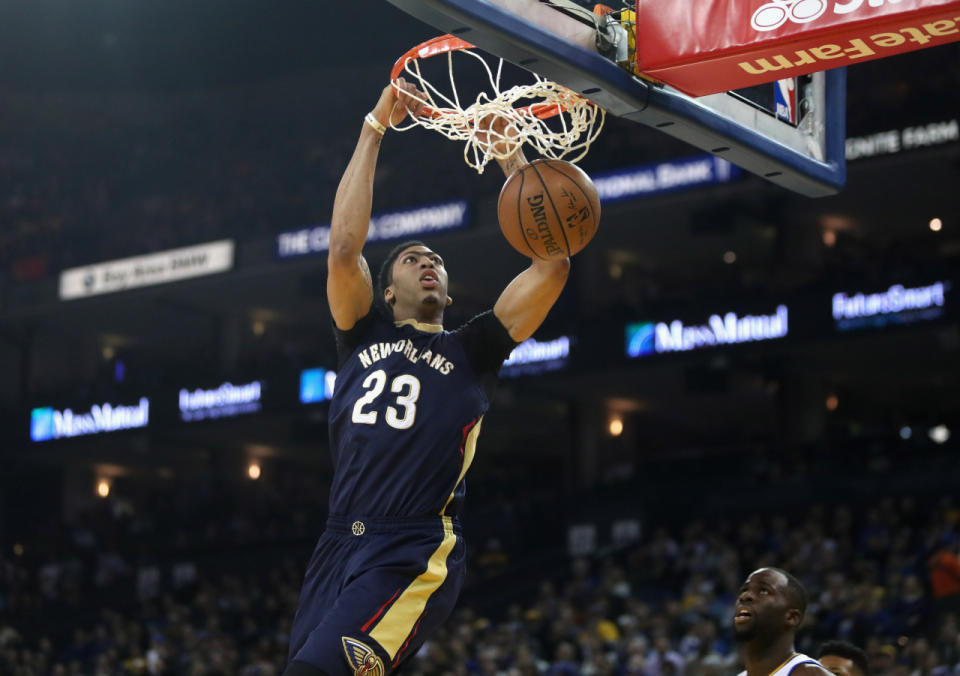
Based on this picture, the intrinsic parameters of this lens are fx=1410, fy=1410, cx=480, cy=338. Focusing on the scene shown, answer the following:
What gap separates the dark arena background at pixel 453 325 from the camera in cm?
1702

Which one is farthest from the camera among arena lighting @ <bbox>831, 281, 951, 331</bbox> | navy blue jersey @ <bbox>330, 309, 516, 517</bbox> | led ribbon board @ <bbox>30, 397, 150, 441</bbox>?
led ribbon board @ <bbox>30, 397, 150, 441</bbox>

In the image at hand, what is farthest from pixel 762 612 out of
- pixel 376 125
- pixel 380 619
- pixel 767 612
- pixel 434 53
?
pixel 434 53

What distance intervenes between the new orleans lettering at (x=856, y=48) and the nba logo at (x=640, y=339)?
636 inches

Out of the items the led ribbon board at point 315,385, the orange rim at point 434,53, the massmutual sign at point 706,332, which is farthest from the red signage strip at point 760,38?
the led ribbon board at point 315,385

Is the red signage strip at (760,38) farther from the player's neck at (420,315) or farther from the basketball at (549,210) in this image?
the player's neck at (420,315)

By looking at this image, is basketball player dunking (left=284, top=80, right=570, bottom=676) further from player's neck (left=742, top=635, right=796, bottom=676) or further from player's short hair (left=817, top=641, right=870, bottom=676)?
player's short hair (left=817, top=641, right=870, bottom=676)

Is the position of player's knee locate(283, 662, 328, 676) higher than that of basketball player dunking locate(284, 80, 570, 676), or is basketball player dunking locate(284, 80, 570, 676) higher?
basketball player dunking locate(284, 80, 570, 676)

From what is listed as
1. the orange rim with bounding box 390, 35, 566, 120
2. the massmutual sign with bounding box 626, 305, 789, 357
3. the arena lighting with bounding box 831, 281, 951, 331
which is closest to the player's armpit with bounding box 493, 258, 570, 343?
the orange rim with bounding box 390, 35, 566, 120

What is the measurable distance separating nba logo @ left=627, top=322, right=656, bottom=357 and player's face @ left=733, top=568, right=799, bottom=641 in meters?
16.5

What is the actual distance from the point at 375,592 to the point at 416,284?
1.05 m

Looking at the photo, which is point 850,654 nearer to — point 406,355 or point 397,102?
point 406,355

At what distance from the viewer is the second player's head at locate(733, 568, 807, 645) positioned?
446 cm

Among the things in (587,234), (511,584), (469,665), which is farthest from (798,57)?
(511,584)

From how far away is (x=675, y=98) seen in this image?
4.89 metres
